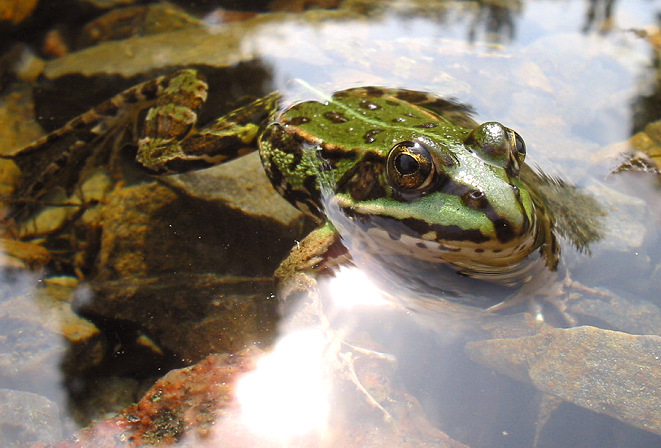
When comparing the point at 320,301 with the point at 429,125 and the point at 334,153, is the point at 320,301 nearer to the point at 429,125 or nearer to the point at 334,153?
the point at 334,153

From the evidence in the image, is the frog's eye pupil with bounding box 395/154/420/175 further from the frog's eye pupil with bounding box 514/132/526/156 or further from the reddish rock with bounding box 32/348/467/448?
the reddish rock with bounding box 32/348/467/448

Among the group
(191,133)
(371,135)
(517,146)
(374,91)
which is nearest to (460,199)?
(517,146)

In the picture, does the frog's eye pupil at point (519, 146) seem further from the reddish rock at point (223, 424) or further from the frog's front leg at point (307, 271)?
the reddish rock at point (223, 424)

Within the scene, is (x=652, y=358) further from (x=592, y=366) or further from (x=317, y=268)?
(x=317, y=268)

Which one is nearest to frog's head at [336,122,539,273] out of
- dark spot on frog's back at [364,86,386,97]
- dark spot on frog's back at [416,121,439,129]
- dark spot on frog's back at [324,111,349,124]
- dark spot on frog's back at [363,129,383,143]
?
dark spot on frog's back at [416,121,439,129]

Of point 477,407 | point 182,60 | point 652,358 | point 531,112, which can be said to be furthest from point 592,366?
point 182,60
